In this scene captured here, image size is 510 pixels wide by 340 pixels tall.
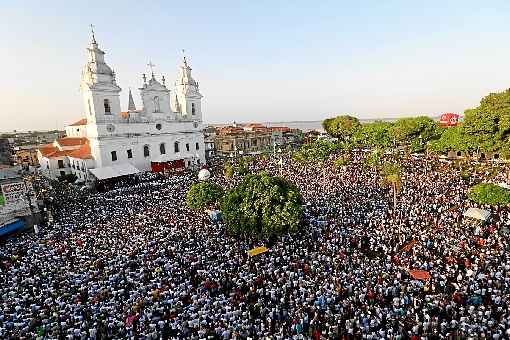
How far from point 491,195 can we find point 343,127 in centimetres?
4728

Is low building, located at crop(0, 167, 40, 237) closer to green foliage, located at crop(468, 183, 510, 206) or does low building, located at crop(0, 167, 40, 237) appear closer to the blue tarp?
the blue tarp

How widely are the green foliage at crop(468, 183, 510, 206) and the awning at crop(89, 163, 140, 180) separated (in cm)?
3612

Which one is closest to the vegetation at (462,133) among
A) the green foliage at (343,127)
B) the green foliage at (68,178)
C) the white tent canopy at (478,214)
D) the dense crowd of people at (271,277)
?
the green foliage at (343,127)

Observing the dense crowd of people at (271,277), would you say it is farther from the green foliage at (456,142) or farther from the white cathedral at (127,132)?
the white cathedral at (127,132)

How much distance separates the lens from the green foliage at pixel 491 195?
21891 mm

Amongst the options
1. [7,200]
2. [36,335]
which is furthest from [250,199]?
[7,200]

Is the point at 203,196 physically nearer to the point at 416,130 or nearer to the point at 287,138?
the point at 416,130

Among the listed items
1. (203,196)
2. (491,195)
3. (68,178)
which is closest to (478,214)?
(491,195)

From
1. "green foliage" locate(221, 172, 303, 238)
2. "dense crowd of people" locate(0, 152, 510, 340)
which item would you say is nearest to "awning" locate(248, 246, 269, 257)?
"dense crowd of people" locate(0, 152, 510, 340)

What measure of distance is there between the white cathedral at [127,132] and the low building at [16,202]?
13.0m

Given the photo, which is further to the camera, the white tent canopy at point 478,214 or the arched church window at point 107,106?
the arched church window at point 107,106

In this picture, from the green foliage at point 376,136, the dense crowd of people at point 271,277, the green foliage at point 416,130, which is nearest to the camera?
the dense crowd of people at point 271,277

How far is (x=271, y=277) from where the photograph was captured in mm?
15438

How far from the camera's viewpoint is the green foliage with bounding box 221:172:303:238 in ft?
62.4
